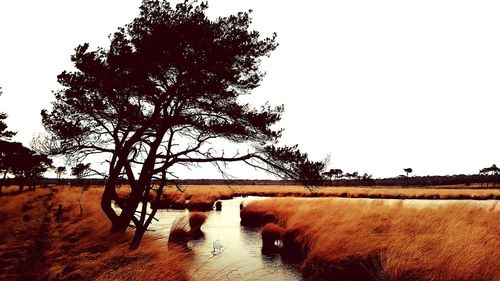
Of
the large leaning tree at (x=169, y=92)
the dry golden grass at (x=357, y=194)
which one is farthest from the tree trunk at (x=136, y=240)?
the dry golden grass at (x=357, y=194)

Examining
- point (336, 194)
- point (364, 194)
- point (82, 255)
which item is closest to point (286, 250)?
point (82, 255)

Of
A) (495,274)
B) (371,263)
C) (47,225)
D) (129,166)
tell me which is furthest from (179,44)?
(47,225)

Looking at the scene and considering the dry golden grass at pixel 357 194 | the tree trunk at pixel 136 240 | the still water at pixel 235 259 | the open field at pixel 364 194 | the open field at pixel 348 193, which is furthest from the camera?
the open field at pixel 364 194

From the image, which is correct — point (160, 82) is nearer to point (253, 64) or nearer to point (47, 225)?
point (253, 64)

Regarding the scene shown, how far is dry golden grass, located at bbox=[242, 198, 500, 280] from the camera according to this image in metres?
6.71

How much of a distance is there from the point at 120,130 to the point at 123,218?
2.91 meters

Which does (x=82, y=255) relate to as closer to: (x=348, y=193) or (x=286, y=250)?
(x=286, y=250)

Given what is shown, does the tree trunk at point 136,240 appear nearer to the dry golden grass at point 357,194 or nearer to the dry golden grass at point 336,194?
the dry golden grass at point 336,194

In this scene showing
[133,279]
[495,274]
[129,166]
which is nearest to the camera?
[133,279]

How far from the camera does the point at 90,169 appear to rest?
11.2 meters

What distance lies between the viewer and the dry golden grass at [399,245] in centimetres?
671

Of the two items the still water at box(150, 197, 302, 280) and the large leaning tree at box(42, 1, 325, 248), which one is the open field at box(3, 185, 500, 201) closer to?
the still water at box(150, 197, 302, 280)

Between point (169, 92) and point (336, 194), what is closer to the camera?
point (169, 92)

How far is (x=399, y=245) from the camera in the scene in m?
8.06
